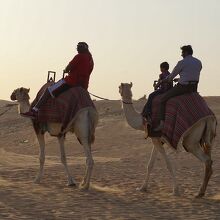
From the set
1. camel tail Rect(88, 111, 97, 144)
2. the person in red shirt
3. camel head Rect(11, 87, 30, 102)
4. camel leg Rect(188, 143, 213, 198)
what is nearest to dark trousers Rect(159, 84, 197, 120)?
camel leg Rect(188, 143, 213, 198)

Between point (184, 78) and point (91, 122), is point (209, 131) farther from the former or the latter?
point (91, 122)

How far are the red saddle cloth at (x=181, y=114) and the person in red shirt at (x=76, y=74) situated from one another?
5.85ft

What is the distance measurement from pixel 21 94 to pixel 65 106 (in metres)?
1.69

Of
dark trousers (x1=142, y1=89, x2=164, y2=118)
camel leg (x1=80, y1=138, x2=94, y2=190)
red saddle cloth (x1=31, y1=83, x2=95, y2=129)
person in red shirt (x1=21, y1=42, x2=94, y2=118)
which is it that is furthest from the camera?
person in red shirt (x1=21, y1=42, x2=94, y2=118)

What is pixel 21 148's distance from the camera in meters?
24.0

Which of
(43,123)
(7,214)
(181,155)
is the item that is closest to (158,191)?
(43,123)

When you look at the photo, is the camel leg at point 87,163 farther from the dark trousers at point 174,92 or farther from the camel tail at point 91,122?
the dark trousers at point 174,92

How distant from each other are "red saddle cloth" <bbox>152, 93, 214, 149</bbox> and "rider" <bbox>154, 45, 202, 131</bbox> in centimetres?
9

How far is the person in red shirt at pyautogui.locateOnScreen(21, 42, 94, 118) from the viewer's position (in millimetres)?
11227

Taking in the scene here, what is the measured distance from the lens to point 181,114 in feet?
32.8

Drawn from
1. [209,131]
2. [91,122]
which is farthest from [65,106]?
[209,131]

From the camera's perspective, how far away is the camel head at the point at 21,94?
12344 millimetres

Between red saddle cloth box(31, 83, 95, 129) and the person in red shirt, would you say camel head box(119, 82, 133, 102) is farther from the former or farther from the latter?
the person in red shirt

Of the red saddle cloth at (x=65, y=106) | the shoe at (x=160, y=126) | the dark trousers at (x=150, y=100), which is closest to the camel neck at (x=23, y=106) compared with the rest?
the red saddle cloth at (x=65, y=106)
